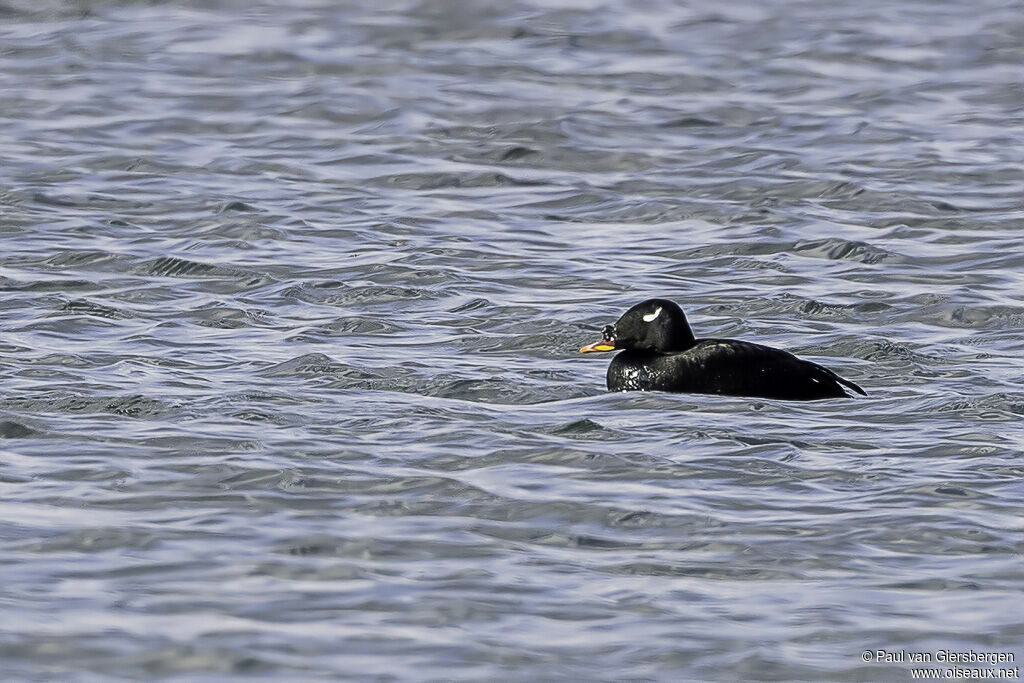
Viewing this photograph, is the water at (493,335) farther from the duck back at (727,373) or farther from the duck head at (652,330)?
the duck head at (652,330)

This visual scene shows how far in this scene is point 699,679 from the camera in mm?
7184

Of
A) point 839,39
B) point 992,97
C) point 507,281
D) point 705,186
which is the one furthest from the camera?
point 839,39

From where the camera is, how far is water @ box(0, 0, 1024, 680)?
307 inches

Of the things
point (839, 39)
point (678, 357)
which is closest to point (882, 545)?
point (678, 357)

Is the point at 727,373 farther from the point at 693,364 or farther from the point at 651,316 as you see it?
the point at 651,316

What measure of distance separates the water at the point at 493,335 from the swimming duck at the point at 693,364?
0.16 meters

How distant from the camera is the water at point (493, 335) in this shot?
7793mm

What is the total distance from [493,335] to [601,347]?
3.03 feet

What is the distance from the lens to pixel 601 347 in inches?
487

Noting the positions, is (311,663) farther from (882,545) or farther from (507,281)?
(507,281)

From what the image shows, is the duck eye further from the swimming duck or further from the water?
the water

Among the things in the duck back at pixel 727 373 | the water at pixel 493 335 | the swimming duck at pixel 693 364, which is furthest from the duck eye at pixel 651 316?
the water at pixel 493 335

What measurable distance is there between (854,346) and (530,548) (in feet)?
15.7

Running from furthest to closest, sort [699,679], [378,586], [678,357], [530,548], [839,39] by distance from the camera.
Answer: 1. [839,39]
2. [678,357]
3. [530,548]
4. [378,586]
5. [699,679]
